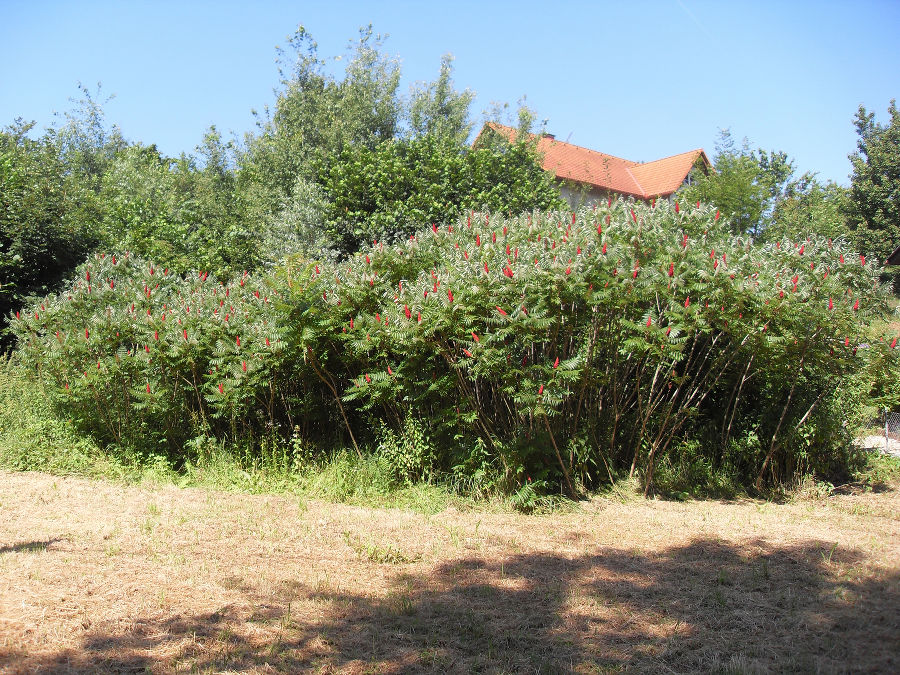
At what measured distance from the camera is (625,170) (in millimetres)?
36094

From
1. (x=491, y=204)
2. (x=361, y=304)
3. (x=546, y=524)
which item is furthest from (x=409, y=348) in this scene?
(x=491, y=204)

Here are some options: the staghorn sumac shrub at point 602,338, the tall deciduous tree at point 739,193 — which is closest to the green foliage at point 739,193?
the tall deciduous tree at point 739,193

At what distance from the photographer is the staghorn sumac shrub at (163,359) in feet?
23.1

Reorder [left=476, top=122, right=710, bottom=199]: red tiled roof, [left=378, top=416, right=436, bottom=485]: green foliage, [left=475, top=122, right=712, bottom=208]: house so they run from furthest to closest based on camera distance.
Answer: [left=476, top=122, right=710, bottom=199]: red tiled roof → [left=475, top=122, right=712, bottom=208]: house → [left=378, top=416, right=436, bottom=485]: green foliage

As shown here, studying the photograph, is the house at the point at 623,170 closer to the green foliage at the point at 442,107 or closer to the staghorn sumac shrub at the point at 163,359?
the green foliage at the point at 442,107

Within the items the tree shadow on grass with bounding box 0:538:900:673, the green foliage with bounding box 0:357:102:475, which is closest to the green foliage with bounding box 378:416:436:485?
the tree shadow on grass with bounding box 0:538:900:673

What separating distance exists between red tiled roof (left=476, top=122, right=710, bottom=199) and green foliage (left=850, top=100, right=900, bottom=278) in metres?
7.53

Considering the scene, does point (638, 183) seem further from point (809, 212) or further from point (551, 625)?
point (551, 625)

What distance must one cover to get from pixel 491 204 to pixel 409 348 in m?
9.78

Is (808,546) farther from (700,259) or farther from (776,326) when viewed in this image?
(700,259)

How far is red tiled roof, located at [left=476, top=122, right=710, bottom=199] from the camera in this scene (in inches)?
1216

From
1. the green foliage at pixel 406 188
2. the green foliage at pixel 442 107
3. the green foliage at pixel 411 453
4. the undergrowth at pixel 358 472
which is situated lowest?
the undergrowth at pixel 358 472

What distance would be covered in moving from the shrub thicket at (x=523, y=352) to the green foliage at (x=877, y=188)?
2865 centimetres

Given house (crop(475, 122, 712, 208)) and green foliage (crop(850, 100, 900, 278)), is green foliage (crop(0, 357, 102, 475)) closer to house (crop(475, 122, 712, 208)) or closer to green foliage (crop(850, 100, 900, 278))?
house (crop(475, 122, 712, 208))
